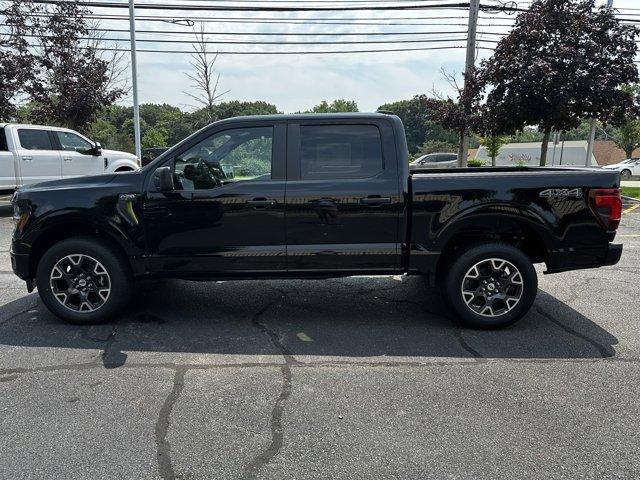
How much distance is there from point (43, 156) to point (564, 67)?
13.8 m

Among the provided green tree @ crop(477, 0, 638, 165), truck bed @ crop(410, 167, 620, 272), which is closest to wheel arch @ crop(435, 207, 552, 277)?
truck bed @ crop(410, 167, 620, 272)

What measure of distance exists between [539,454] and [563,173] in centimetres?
266

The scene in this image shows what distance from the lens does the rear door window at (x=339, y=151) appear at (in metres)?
4.51

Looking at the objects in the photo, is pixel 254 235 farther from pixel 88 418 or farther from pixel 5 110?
pixel 5 110

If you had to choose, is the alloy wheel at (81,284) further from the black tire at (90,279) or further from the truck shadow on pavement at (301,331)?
the truck shadow on pavement at (301,331)

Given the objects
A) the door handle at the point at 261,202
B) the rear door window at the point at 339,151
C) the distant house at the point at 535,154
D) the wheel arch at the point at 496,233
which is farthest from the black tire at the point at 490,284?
the distant house at the point at 535,154

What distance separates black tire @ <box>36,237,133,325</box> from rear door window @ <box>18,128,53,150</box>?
9049 millimetres

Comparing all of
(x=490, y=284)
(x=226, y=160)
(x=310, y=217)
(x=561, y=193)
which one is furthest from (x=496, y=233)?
(x=226, y=160)

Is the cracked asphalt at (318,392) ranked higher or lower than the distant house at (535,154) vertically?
lower

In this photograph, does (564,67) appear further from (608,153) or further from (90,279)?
(608,153)

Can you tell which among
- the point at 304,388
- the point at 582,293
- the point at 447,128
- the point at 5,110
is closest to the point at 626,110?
the point at 447,128

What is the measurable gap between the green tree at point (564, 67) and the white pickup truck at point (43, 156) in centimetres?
1134

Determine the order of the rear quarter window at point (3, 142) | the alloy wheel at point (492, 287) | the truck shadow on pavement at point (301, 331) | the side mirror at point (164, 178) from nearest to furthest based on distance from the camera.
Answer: the truck shadow on pavement at point (301, 331) < the side mirror at point (164, 178) < the alloy wheel at point (492, 287) < the rear quarter window at point (3, 142)

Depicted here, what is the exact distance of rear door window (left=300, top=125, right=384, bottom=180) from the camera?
14.8 feet
